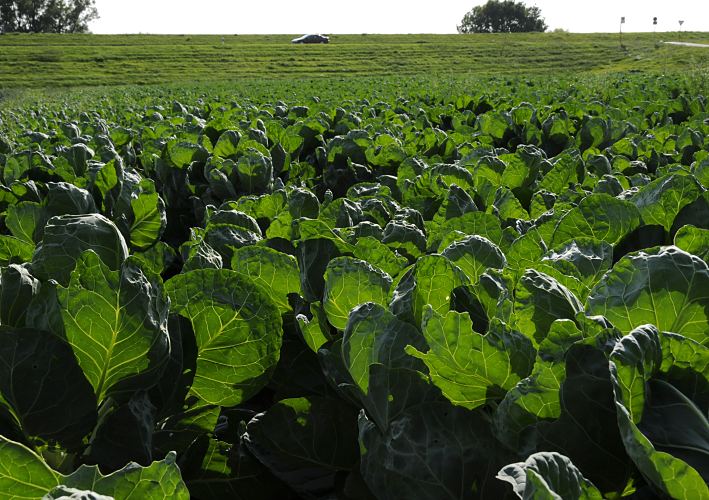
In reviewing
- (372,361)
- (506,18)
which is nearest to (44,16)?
(506,18)

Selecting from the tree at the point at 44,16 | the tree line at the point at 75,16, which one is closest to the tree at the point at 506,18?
the tree line at the point at 75,16

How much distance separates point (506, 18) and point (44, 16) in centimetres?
6340

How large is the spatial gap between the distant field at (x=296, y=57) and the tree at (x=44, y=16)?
24.6 metres

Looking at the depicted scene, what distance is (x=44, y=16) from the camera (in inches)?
3226

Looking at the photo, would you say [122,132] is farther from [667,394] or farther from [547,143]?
[667,394]

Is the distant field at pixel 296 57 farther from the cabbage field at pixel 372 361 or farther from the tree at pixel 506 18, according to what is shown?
the cabbage field at pixel 372 361

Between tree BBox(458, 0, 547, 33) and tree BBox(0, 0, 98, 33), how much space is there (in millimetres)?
55149

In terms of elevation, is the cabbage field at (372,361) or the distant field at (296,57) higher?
the distant field at (296,57)

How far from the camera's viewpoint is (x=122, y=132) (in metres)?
5.17

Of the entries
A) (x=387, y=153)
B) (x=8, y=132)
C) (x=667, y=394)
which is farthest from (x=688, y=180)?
(x=8, y=132)

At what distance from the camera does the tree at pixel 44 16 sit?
3140 inches

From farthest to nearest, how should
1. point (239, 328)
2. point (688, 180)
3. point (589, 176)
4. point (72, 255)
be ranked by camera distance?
point (589, 176), point (688, 180), point (72, 255), point (239, 328)

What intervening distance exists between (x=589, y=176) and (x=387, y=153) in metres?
1.36

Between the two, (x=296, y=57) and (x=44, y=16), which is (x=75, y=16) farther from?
(x=296, y=57)
